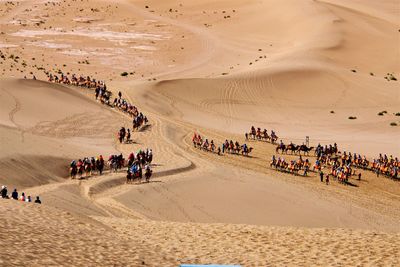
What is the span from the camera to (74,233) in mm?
16234

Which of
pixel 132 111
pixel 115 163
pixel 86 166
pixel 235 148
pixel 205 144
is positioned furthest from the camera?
pixel 132 111

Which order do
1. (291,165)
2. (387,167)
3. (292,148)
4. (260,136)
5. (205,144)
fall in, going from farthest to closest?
(260,136), (292,148), (205,144), (387,167), (291,165)

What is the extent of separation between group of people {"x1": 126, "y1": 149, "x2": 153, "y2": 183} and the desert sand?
1.81 feet

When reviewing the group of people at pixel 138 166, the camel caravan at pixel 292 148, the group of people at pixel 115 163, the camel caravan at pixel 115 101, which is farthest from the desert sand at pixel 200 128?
the group of people at pixel 115 163

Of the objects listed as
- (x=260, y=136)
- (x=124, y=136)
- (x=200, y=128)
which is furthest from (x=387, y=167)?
(x=124, y=136)

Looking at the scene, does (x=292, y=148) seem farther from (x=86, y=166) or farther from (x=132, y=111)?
(x=86, y=166)

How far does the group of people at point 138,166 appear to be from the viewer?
29.0 metres

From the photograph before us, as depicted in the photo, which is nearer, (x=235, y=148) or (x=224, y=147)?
(x=224, y=147)

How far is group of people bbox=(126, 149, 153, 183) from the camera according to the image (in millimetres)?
29031

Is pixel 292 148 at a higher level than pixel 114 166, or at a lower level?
higher

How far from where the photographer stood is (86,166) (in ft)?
97.7

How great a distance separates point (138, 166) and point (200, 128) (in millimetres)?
16326

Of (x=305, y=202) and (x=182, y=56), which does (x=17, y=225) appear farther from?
(x=182, y=56)

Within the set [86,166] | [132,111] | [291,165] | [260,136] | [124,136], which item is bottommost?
[86,166]
